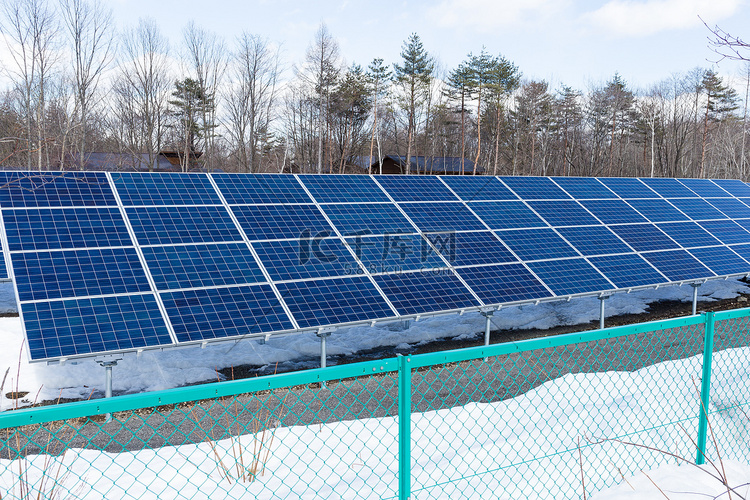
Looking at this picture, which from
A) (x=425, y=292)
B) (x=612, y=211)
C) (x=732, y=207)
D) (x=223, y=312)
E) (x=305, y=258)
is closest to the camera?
(x=223, y=312)

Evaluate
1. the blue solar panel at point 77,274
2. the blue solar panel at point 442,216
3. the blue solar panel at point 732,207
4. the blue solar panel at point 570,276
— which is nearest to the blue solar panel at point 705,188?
the blue solar panel at point 732,207

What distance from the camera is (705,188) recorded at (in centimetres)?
1980

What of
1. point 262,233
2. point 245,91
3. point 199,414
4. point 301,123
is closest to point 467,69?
point 301,123

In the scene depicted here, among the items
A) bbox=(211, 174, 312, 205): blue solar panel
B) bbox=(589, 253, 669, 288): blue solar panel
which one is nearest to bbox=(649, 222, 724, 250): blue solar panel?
bbox=(589, 253, 669, 288): blue solar panel

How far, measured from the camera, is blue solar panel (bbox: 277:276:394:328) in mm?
8689

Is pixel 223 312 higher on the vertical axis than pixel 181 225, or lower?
lower

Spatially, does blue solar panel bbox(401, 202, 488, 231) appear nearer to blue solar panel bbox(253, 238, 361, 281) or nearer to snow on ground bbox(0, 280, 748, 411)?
blue solar panel bbox(253, 238, 361, 281)

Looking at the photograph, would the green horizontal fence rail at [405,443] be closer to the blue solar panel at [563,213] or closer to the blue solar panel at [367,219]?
the blue solar panel at [367,219]

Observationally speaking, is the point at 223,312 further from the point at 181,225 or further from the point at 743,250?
the point at 743,250

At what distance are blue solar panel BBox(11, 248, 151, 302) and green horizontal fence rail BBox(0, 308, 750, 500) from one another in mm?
2071

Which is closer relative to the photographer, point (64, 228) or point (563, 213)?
point (64, 228)

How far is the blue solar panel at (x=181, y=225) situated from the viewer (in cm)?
979

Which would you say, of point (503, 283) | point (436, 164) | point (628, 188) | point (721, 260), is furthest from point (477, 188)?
point (436, 164)

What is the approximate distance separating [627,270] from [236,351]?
9438mm
